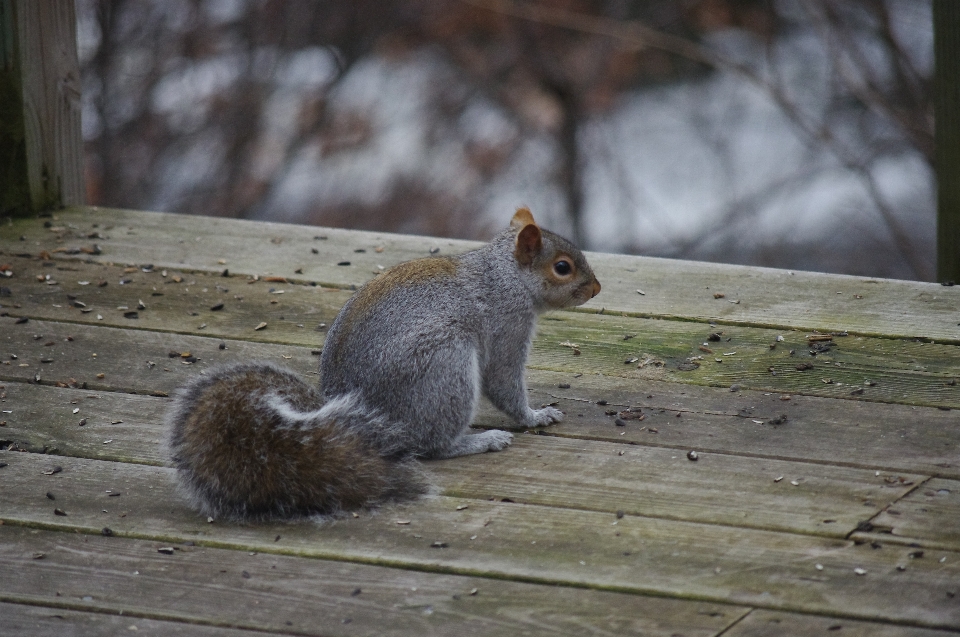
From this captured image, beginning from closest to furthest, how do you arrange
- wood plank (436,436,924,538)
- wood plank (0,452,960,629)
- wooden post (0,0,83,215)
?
wood plank (0,452,960,629) → wood plank (436,436,924,538) → wooden post (0,0,83,215)

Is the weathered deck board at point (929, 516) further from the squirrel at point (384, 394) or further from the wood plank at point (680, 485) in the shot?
the squirrel at point (384, 394)

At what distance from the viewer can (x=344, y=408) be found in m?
2.07

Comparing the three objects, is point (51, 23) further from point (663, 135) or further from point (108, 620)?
point (663, 135)

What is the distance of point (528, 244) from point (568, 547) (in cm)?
83

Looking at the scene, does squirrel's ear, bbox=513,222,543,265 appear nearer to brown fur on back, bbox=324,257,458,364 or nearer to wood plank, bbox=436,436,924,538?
brown fur on back, bbox=324,257,458,364

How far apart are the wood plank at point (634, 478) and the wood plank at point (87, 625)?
0.50m

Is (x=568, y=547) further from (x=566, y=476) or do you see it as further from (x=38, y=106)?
(x=38, y=106)

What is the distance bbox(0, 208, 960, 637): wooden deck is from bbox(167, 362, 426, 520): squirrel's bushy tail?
4cm

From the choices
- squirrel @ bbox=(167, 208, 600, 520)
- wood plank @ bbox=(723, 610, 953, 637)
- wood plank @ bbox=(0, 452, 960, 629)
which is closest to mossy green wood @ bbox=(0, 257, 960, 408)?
squirrel @ bbox=(167, 208, 600, 520)

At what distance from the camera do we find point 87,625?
1.61 metres

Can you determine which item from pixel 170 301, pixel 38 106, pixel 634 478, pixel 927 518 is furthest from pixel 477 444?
pixel 38 106

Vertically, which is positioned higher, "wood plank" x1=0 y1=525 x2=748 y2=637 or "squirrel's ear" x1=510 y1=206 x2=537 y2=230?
"squirrel's ear" x1=510 y1=206 x2=537 y2=230

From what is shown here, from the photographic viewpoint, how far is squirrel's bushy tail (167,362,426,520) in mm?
1913

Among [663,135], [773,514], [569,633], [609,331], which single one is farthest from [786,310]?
[663,135]
